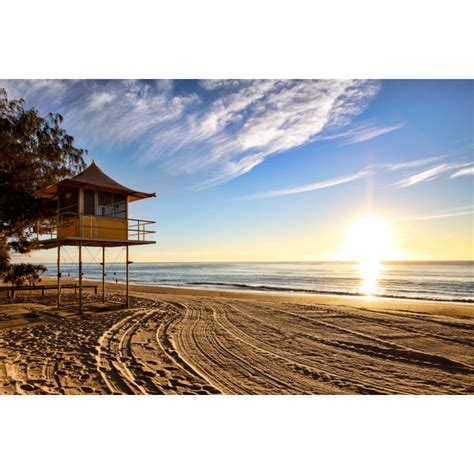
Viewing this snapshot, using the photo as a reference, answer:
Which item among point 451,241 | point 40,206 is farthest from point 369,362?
point 40,206

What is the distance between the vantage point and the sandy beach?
3623 millimetres

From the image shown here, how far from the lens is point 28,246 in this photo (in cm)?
1014

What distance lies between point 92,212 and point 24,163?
10.0ft

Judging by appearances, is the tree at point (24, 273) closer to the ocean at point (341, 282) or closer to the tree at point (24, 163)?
the tree at point (24, 163)

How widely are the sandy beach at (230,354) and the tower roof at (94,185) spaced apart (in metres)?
3.34

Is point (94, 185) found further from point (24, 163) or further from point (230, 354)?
point (230, 354)

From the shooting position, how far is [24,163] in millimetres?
8766

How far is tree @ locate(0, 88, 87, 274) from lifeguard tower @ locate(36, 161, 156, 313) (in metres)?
1.06

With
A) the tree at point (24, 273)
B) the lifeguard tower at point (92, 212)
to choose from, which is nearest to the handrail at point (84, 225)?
the lifeguard tower at point (92, 212)

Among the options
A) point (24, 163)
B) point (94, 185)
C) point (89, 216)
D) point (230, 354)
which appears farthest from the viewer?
point (24, 163)

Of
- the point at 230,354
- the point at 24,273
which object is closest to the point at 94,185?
the point at 230,354

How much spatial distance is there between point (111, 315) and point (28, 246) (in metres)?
5.12

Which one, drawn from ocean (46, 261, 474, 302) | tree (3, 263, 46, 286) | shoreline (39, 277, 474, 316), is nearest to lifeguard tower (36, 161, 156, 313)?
tree (3, 263, 46, 286)
